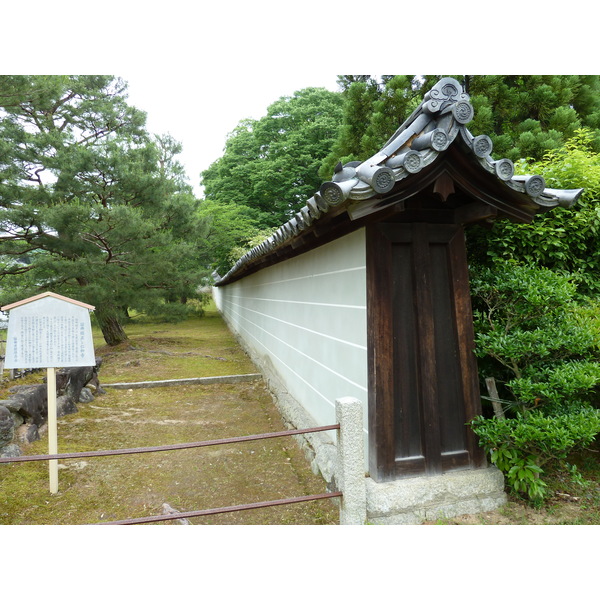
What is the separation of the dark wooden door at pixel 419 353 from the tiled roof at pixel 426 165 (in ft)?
1.73

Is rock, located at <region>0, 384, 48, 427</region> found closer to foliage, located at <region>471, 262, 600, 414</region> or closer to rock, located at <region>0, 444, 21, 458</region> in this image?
rock, located at <region>0, 444, 21, 458</region>

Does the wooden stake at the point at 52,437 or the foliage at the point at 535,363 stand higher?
the foliage at the point at 535,363

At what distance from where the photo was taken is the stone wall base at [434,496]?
8.98 feet

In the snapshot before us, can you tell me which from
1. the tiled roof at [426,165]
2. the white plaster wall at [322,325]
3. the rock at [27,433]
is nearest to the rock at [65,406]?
the rock at [27,433]

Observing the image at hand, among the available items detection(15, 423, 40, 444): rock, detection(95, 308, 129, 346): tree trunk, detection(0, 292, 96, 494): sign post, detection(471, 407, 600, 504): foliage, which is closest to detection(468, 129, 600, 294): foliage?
detection(471, 407, 600, 504): foliage

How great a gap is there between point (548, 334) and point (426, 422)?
105 cm

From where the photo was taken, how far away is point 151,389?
812 centimetres

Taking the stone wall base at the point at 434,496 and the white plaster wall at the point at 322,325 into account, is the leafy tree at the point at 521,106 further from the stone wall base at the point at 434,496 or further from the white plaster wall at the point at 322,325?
the stone wall base at the point at 434,496

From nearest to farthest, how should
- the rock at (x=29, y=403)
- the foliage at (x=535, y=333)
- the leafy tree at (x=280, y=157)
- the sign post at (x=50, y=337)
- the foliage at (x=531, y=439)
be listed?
the foliage at (x=531, y=439) → the foliage at (x=535, y=333) → the sign post at (x=50, y=337) → the rock at (x=29, y=403) → the leafy tree at (x=280, y=157)

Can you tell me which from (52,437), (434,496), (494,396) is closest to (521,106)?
(494,396)

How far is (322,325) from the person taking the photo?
4.29 metres

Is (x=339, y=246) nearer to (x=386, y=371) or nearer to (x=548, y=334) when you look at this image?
(x=386, y=371)

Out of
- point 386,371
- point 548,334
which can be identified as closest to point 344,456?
Answer: point 386,371

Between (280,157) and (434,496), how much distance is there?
19.5 meters
